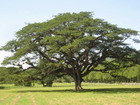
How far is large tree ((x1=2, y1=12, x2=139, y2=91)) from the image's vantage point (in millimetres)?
32656

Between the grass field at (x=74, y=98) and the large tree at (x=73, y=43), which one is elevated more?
the large tree at (x=73, y=43)

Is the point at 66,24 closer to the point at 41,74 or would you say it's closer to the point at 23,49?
the point at 23,49

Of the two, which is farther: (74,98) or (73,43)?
(73,43)

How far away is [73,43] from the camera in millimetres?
30734

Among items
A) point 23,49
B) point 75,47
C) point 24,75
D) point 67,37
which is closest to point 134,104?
point 75,47

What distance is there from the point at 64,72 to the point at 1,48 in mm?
10114

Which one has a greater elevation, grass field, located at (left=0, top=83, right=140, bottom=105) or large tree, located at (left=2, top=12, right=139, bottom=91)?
large tree, located at (left=2, top=12, right=139, bottom=91)

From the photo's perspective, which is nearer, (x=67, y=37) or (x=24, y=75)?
(x=67, y=37)

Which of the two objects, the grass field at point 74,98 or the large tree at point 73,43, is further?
the large tree at point 73,43

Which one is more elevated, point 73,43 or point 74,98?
point 73,43

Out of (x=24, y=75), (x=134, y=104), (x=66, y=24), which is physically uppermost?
(x=66, y=24)

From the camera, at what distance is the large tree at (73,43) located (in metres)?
32.7

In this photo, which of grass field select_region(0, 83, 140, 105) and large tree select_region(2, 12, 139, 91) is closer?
grass field select_region(0, 83, 140, 105)

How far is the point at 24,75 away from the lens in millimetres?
37844
